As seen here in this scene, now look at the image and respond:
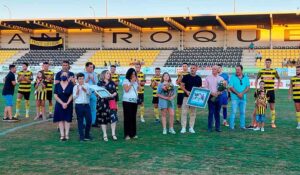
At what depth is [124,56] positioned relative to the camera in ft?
150

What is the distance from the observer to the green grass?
23.6 feet

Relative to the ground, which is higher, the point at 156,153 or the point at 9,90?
the point at 9,90

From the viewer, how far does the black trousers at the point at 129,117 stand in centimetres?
1002

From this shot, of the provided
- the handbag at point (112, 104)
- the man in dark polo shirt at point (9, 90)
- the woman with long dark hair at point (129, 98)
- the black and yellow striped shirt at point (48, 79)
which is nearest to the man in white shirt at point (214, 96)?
the woman with long dark hair at point (129, 98)

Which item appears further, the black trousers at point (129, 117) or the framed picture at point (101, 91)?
the black trousers at point (129, 117)

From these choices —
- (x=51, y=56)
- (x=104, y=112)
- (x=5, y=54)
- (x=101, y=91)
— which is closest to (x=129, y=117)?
(x=104, y=112)

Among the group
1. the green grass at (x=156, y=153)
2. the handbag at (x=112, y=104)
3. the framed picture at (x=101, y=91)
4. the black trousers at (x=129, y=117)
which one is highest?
the framed picture at (x=101, y=91)

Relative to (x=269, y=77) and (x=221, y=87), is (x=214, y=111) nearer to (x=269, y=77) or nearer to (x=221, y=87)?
(x=221, y=87)

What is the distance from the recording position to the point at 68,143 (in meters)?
9.58

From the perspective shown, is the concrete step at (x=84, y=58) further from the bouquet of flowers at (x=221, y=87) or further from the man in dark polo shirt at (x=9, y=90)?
the bouquet of flowers at (x=221, y=87)

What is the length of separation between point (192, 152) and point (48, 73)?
7088 millimetres

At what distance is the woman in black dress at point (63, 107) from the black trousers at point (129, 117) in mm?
1296

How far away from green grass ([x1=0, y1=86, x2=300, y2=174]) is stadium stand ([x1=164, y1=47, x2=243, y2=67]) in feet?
98.1

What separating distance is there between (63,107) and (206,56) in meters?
34.2
